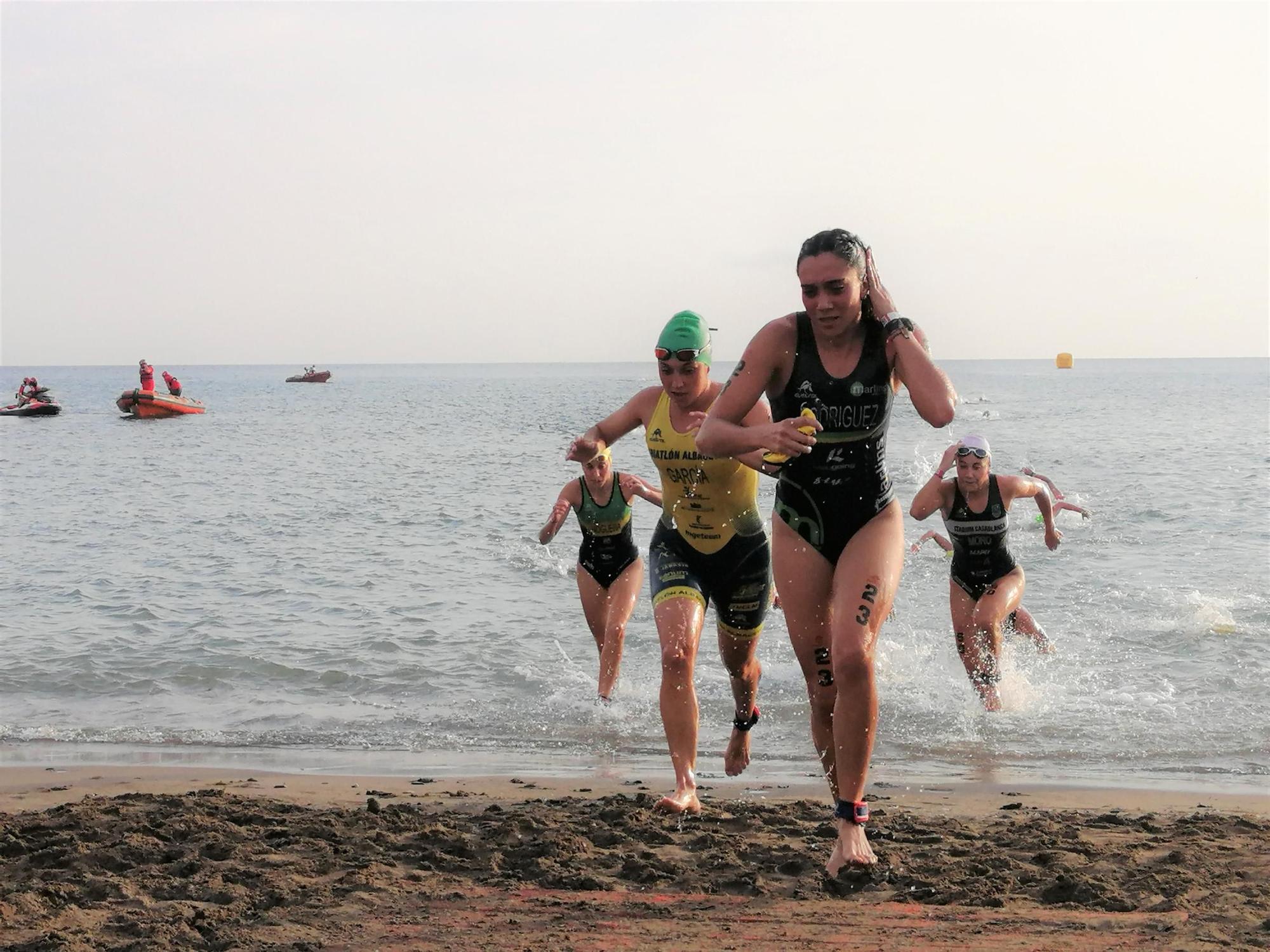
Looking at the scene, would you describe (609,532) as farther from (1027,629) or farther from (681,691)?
(1027,629)

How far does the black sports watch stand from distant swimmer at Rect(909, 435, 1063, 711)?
4417 mm

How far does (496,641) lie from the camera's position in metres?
10.8

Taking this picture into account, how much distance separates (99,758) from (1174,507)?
17.6 metres

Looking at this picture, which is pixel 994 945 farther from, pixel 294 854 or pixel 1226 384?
pixel 1226 384

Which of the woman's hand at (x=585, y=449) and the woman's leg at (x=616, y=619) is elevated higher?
the woman's hand at (x=585, y=449)

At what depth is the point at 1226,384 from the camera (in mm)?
111500

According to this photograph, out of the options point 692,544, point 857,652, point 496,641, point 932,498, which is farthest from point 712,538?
point 496,641

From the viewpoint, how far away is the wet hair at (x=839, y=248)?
4.39 m

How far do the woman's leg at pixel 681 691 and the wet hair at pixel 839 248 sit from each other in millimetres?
1754

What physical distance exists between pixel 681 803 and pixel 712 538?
3.97 feet

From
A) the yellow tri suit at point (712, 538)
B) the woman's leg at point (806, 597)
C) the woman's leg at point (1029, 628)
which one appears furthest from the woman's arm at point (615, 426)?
the woman's leg at point (1029, 628)

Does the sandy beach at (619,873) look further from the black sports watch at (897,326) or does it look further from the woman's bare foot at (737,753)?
the black sports watch at (897,326)

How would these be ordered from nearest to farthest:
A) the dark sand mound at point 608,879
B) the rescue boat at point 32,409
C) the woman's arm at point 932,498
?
the dark sand mound at point 608,879 → the woman's arm at point 932,498 → the rescue boat at point 32,409

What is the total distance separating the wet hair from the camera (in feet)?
14.4
